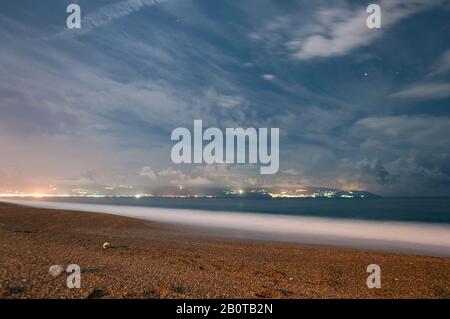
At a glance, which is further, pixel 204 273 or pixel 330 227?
pixel 330 227

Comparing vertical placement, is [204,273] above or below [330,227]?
above

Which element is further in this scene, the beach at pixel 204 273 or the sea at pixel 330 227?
the sea at pixel 330 227

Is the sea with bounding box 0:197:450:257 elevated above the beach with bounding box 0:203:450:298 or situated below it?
below

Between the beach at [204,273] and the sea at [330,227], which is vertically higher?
the beach at [204,273]

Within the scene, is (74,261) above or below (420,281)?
above

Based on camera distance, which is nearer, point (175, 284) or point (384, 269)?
point (175, 284)

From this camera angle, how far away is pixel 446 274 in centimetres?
1472

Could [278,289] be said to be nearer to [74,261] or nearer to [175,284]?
[175,284]

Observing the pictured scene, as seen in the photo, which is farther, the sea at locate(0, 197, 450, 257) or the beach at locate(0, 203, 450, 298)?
the sea at locate(0, 197, 450, 257)
